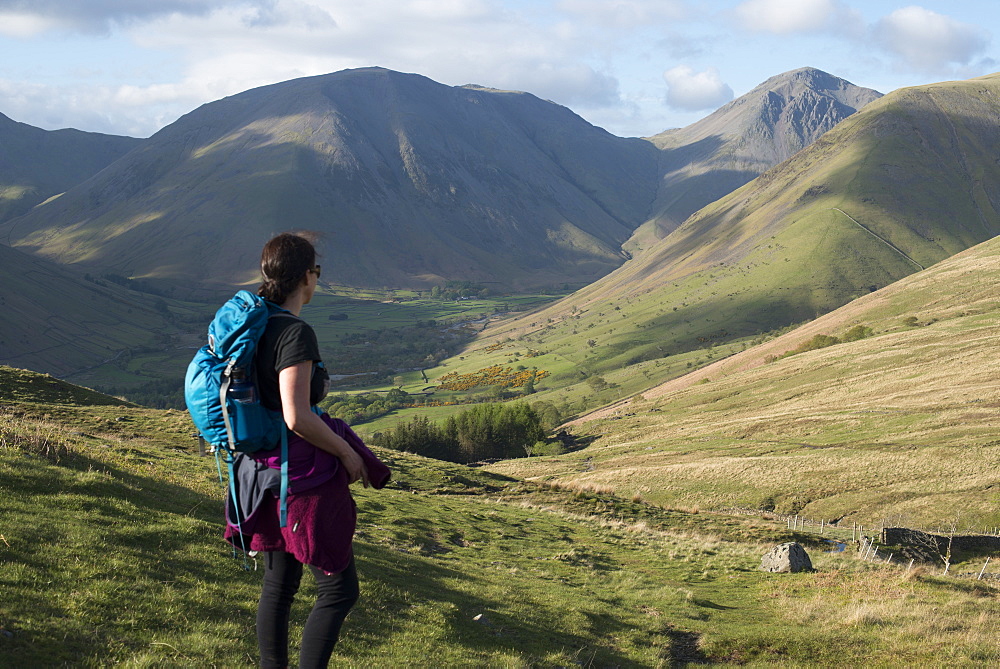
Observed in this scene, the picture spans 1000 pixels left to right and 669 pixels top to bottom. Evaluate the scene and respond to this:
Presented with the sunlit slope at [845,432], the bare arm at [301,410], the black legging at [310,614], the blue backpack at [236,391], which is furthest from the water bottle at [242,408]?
the sunlit slope at [845,432]

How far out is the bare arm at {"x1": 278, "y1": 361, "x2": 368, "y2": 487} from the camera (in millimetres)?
6684

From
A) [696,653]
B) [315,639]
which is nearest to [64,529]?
[315,639]

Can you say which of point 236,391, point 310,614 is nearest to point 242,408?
point 236,391

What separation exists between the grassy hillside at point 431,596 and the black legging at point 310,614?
2.05 meters

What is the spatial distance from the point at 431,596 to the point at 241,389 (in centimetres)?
881

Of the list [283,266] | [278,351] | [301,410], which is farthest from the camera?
[283,266]

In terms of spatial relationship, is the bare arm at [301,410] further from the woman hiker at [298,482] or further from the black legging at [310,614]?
the black legging at [310,614]

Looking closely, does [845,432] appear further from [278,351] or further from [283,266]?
[278,351]

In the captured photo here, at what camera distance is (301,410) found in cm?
669

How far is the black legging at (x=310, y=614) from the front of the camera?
7117mm

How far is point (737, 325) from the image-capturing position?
575ft

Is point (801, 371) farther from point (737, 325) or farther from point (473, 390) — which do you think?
point (473, 390)

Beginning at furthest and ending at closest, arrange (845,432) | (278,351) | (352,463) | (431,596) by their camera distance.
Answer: (845,432)
(431,596)
(352,463)
(278,351)

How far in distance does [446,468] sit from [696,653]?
3326cm
